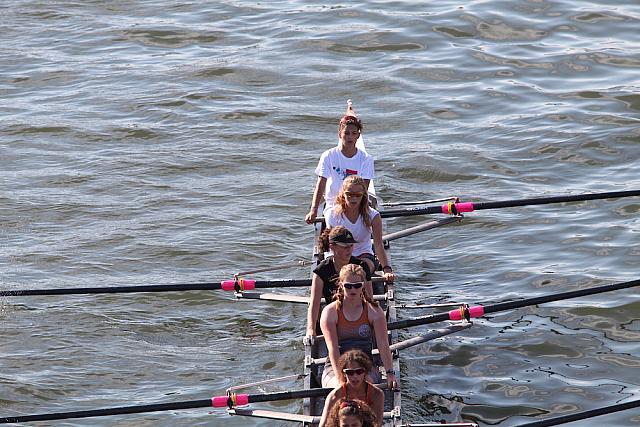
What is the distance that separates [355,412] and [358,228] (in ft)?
11.6

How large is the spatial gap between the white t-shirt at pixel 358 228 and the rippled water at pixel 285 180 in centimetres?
129

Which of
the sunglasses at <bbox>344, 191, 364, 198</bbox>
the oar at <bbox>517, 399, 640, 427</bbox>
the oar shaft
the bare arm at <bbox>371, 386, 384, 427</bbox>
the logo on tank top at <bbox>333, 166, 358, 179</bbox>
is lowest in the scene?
the oar at <bbox>517, 399, 640, 427</bbox>

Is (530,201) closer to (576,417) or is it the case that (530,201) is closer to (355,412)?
(576,417)

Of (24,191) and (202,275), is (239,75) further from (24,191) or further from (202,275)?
(202,275)

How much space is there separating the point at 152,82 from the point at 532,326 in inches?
371

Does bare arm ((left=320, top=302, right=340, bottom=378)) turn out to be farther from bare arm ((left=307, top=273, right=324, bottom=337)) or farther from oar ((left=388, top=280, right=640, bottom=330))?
oar ((left=388, top=280, right=640, bottom=330))

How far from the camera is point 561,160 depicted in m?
16.7

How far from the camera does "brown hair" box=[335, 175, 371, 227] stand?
11.1m

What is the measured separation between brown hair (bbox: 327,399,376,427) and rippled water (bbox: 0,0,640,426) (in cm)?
251

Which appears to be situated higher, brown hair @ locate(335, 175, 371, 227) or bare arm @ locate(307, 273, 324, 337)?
brown hair @ locate(335, 175, 371, 227)

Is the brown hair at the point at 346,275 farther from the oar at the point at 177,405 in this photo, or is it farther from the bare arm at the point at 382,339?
the oar at the point at 177,405

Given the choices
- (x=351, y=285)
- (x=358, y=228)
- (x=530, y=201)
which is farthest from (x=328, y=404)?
(x=530, y=201)

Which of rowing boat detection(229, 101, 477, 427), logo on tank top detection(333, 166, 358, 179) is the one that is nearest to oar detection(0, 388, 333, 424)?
rowing boat detection(229, 101, 477, 427)

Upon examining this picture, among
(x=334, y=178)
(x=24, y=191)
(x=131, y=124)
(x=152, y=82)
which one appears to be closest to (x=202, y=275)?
(x=334, y=178)
